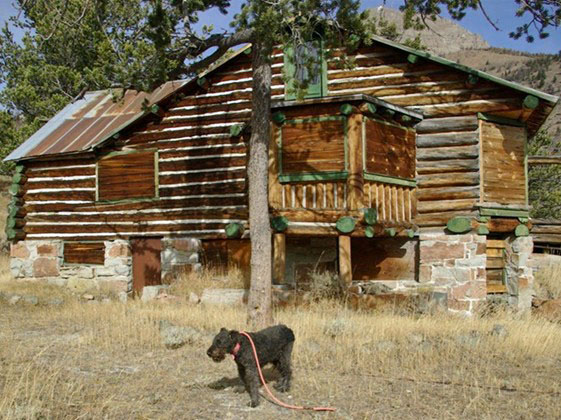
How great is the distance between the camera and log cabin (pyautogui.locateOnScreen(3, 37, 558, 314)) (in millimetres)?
12914

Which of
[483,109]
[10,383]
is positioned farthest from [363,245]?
[10,383]

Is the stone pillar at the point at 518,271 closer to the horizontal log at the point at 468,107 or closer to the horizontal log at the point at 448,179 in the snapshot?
the horizontal log at the point at 448,179

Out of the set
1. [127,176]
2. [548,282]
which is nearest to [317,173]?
[127,176]

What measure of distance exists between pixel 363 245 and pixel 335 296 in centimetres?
285

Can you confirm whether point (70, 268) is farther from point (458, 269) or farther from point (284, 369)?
point (284, 369)

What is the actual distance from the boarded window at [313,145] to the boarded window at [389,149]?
21.7 inches

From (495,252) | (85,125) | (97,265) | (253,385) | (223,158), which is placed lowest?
(253,385)

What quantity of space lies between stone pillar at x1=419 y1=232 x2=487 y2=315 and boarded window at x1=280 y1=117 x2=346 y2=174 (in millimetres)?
3048

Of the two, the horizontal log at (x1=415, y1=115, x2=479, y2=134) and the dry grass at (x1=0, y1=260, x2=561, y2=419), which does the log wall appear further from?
the dry grass at (x1=0, y1=260, x2=561, y2=419)

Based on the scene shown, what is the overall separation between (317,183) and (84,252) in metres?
7.63

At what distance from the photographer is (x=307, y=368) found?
25.8ft

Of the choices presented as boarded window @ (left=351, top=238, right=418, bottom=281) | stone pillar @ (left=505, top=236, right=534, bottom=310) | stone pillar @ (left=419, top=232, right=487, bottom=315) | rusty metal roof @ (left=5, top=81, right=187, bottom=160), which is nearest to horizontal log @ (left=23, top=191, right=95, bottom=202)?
rusty metal roof @ (left=5, top=81, right=187, bottom=160)

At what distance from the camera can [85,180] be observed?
1716 cm

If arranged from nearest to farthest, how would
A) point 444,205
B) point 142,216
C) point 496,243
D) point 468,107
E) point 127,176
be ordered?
1. point 468,107
2. point 444,205
3. point 496,243
4. point 142,216
5. point 127,176
